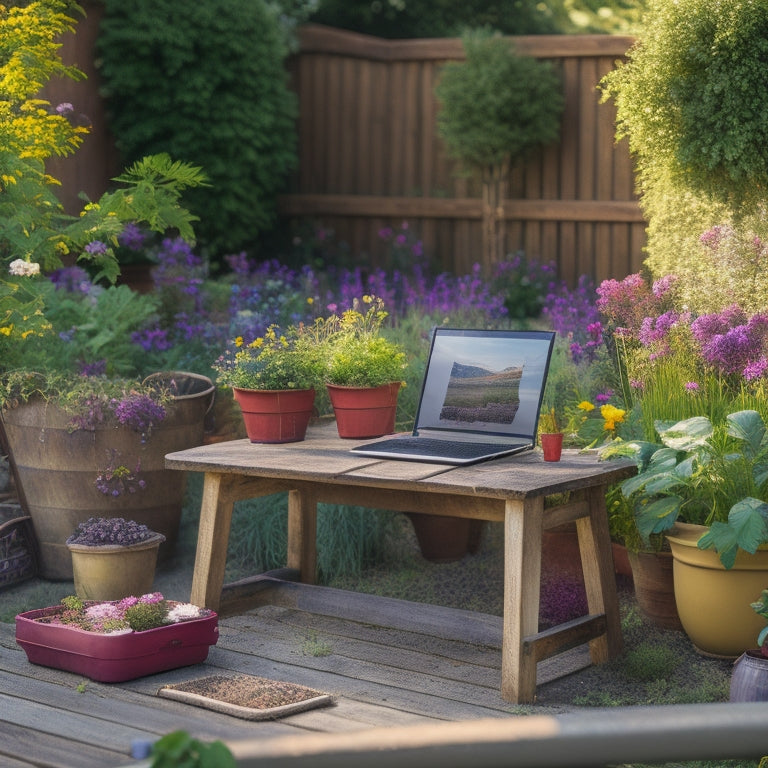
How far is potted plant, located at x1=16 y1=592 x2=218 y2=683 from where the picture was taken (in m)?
3.65

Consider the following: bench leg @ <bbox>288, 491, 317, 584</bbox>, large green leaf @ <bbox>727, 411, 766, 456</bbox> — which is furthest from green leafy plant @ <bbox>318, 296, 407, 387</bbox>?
large green leaf @ <bbox>727, 411, 766, 456</bbox>

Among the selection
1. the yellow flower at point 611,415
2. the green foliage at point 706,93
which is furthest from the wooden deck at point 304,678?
the green foliage at point 706,93

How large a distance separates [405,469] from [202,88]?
574 centimetres

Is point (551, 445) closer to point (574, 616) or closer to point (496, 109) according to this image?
point (574, 616)

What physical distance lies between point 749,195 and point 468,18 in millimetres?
8263

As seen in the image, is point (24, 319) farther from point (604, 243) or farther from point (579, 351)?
point (604, 243)

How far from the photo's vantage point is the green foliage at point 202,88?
8.59 metres

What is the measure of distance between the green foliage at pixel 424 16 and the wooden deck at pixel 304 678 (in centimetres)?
942

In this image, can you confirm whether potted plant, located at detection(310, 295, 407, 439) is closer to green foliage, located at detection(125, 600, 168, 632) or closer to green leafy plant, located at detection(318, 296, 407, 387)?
green leafy plant, located at detection(318, 296, 407, 387)

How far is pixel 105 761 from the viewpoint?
2.98 m

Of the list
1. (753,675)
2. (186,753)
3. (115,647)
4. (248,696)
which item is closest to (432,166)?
(115,647)

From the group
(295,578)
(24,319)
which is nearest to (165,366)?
(24,319)

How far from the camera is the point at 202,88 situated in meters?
8.76

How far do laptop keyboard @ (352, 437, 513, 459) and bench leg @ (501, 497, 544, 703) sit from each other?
382 mm
